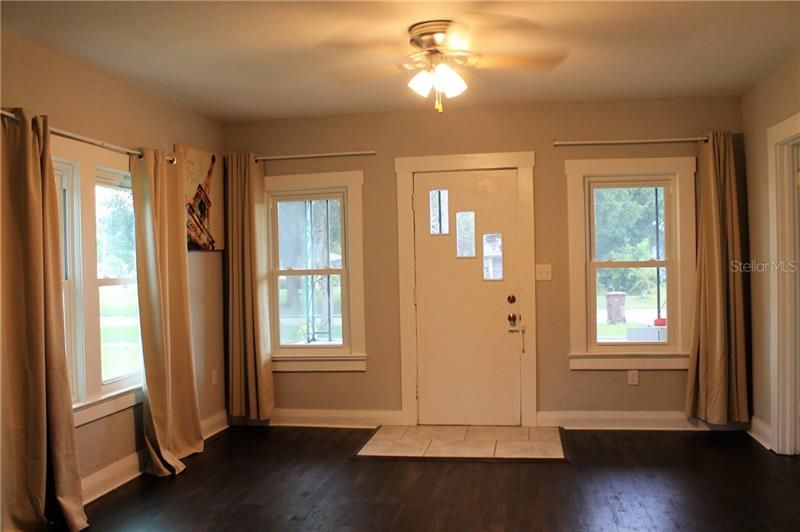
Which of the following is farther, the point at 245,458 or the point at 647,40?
the point at 245,458

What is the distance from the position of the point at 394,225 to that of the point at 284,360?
4.47 ft

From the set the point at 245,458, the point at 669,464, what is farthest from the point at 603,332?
the point at 245,458

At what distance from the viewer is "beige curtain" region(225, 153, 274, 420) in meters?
5.04

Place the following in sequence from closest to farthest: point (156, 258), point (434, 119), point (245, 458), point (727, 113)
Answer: point (156, 258) < point (245, 458) < point (727, 113) < point (434, 119)

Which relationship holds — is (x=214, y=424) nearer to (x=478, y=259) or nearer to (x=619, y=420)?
(x=478, y=259)

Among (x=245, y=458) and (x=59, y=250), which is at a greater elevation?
(x=59, y=250)

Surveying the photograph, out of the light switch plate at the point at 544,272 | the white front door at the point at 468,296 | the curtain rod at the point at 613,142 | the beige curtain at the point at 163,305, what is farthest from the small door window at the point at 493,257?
the beige curtain at the point at 163,305

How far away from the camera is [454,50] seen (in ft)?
11.6

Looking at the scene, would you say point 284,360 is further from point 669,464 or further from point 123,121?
point 669,464

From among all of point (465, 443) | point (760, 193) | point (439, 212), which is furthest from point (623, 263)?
point (465, 443)

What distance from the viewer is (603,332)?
490cm

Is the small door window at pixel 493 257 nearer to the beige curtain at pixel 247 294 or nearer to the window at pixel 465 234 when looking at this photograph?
the window at pixel 465 234

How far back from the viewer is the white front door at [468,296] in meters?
4.93
